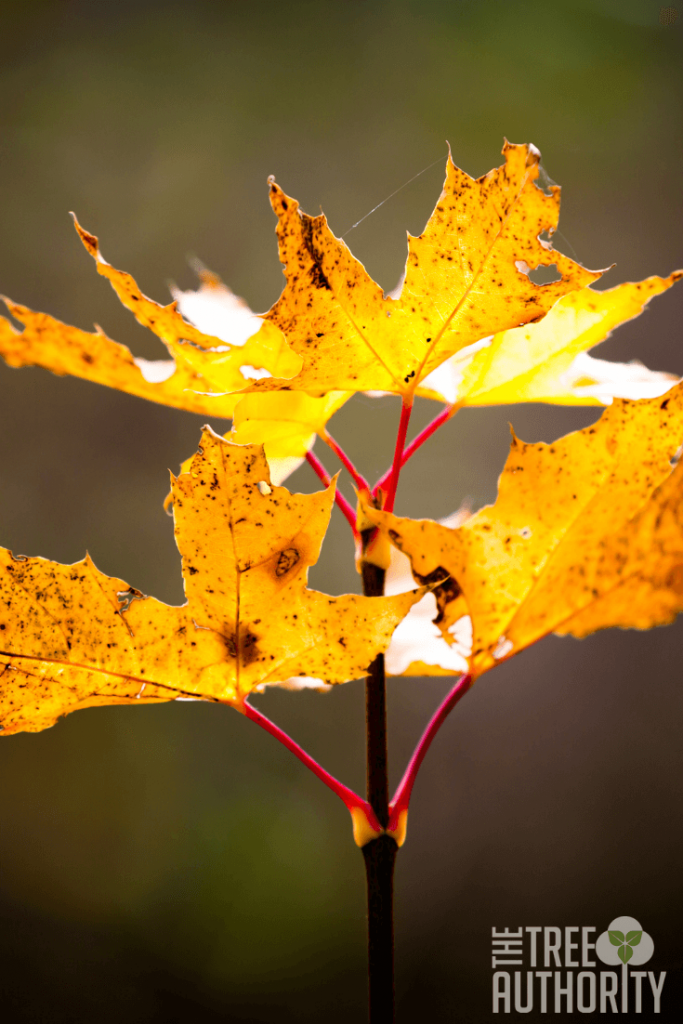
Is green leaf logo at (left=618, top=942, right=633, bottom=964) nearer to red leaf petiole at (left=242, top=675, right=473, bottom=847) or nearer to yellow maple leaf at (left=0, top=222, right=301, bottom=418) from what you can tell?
red leaf petiole at (left=242, top=675, right=473, bottom=847)

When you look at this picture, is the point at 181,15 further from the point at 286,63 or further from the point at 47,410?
the point at 47,410

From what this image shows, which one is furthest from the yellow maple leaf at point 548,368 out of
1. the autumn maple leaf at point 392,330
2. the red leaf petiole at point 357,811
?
the red leaf petiole at point 357,811

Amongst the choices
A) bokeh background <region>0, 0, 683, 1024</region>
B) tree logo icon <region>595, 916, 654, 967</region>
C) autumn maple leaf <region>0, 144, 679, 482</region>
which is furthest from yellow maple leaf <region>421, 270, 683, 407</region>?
bokeh background <region>0, 0, 683, 1024</region>

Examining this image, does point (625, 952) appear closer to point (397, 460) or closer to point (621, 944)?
point (621, 944)

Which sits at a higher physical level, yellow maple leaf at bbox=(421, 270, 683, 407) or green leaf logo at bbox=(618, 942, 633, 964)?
yellow maple leaf at bbox=(421, 270, 683, 407)
